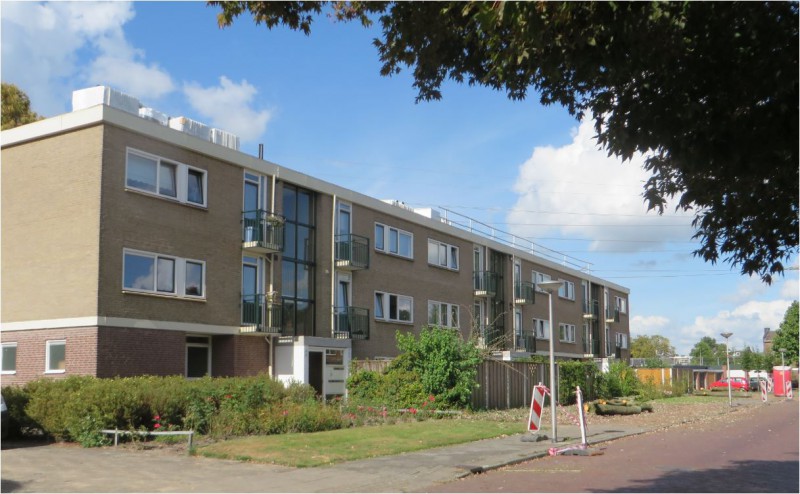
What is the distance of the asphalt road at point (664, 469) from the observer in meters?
11.8

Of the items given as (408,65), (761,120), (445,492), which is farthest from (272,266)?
(761,120)

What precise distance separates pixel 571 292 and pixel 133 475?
44127mm

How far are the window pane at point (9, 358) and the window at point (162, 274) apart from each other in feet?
12.4

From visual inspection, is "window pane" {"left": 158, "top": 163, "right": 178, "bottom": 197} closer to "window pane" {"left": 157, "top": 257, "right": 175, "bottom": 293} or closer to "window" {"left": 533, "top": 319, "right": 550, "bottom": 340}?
"window pane" {"left": 157, "top": 257, "right": 175, "bottom": 293}

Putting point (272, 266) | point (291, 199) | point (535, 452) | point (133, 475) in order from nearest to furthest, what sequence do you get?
point (133, 475) < point (535, 452) < point (272, 266) < point (291, 199)

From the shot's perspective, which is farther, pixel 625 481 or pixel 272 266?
pixel 272 266

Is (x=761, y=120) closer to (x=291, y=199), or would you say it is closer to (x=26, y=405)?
(x=26, y=405)

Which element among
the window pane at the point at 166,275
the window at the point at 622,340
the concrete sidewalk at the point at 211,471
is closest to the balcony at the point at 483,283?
the window pane at the point at 166,275

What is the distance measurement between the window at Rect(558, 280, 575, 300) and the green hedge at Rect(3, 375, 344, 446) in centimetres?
3440

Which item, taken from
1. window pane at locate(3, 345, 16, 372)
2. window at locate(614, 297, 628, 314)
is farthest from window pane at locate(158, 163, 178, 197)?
window at locate(614, 297, 628, 314)

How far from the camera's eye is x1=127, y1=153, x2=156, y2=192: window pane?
21.9m

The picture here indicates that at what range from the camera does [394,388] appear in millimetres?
25203

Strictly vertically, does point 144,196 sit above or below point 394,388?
above

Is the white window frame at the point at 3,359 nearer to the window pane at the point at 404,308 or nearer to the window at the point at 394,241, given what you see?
the window at the point at 394,241
